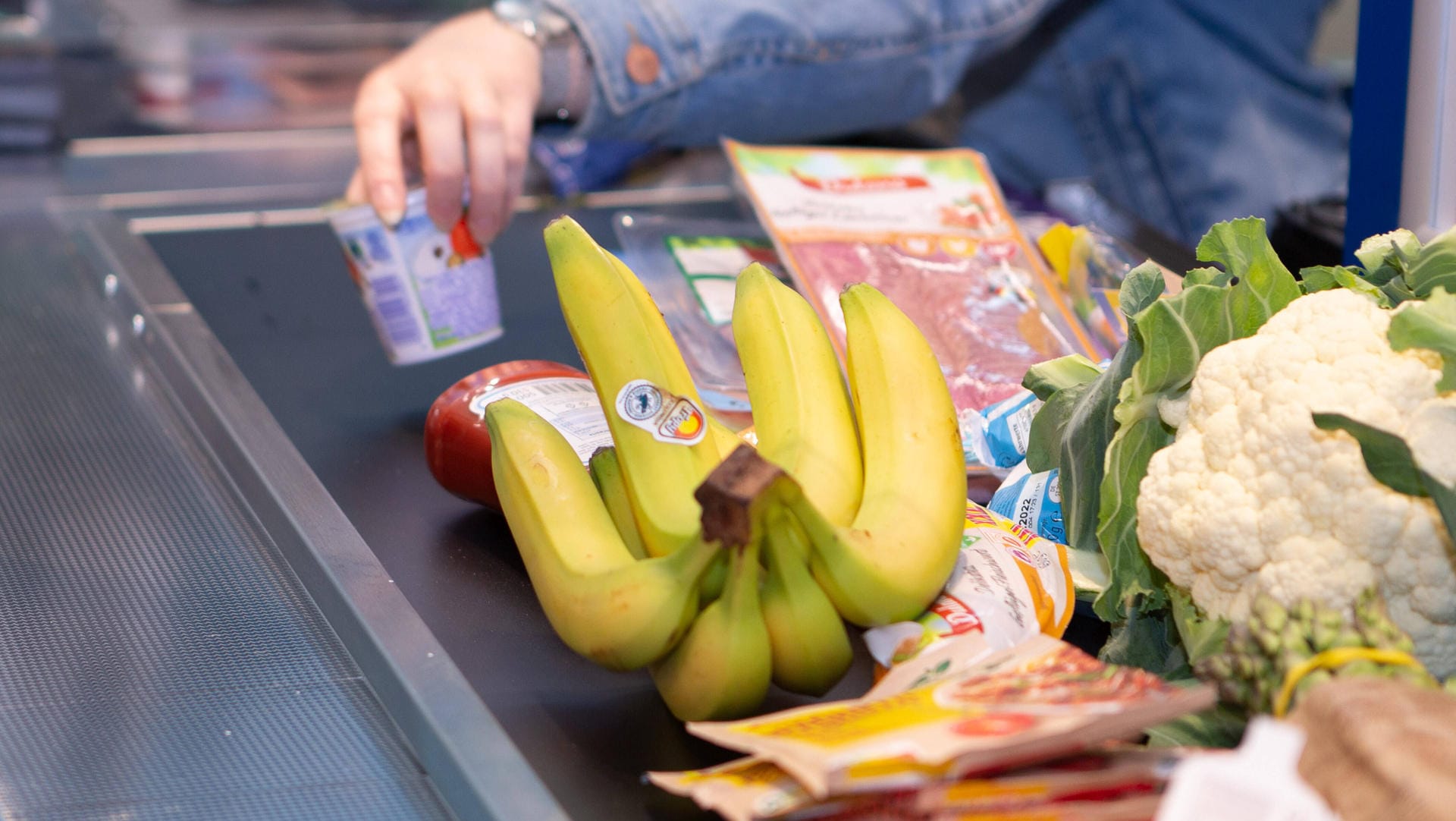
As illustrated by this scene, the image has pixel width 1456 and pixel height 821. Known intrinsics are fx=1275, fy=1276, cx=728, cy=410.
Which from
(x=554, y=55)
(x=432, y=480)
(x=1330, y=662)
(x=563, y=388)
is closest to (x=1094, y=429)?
(x=1330, y=662)

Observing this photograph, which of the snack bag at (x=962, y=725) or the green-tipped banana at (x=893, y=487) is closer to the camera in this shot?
the snack bag at (x=962, y=725)

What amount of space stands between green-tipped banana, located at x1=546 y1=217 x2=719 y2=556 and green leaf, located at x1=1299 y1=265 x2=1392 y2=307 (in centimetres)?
34

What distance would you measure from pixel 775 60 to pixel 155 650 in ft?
3.25

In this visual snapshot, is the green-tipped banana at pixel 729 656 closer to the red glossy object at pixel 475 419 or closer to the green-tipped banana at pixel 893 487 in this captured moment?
the green-tipped banana at pixel 893 487

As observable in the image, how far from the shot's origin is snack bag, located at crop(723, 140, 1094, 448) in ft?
3.28

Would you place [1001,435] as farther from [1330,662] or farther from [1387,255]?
[1330,662]

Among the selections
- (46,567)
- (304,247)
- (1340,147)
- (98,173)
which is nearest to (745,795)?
(46,567)

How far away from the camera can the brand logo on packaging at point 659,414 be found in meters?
0.62

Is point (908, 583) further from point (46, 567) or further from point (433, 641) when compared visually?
point (46, 567)

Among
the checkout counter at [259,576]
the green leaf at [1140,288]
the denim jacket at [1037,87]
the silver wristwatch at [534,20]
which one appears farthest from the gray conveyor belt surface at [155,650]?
the denim jacket at [1037,87]

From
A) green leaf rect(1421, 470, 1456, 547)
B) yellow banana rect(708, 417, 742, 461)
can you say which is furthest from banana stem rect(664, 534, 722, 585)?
green leaf rect(1421, 470, 1456, 547)

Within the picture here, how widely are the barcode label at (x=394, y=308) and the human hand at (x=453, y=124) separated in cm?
5

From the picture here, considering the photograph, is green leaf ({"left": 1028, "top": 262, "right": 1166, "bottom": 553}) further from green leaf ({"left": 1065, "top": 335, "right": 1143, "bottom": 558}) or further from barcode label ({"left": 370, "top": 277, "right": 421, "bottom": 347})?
barcode label ({"left": 370, "top": 277, "right": 421, "bottom": 347})

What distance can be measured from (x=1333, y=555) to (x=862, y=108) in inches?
42.3
